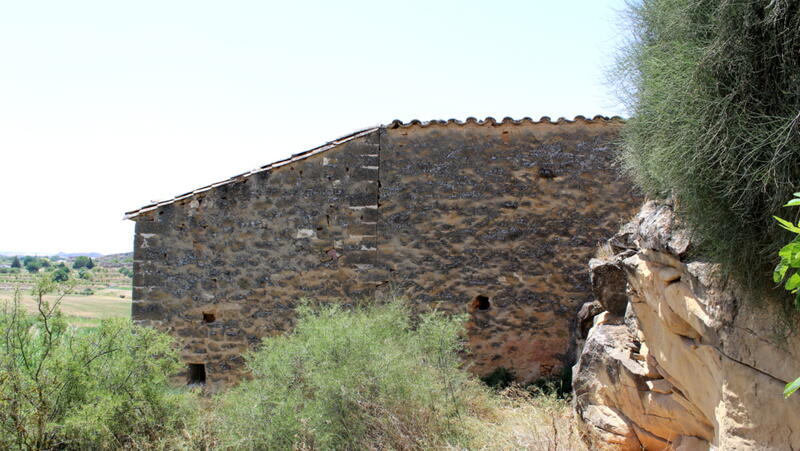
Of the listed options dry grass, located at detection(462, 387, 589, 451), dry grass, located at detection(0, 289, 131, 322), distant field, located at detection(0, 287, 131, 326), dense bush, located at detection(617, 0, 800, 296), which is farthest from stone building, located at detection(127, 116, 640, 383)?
distant field, located at detection(0, 287, 131, 326)

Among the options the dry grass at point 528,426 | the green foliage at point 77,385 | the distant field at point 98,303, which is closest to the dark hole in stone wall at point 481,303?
the dry grass at point 528,426

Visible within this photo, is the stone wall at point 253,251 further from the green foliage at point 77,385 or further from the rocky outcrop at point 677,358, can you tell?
the rocky outcrop at point 677,358

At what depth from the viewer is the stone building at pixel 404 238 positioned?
890cm

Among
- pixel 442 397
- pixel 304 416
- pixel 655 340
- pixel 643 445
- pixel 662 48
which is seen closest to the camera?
pixel 662 48

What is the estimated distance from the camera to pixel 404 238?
29.6 feet

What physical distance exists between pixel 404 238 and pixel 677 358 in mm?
4763

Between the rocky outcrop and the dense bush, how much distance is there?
0.34 meters

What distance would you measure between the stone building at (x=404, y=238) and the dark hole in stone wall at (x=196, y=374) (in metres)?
0.01

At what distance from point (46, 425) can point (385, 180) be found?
5.02 meters

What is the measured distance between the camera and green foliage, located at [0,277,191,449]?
5883mm

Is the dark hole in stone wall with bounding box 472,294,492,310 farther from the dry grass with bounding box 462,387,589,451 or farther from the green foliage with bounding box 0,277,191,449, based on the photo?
the green foliage with bounding box 0,277,191,449

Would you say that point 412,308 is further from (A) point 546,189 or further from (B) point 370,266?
(A) point 546,189

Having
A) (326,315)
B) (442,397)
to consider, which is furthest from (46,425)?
(442,397)

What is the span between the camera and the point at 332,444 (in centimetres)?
590
